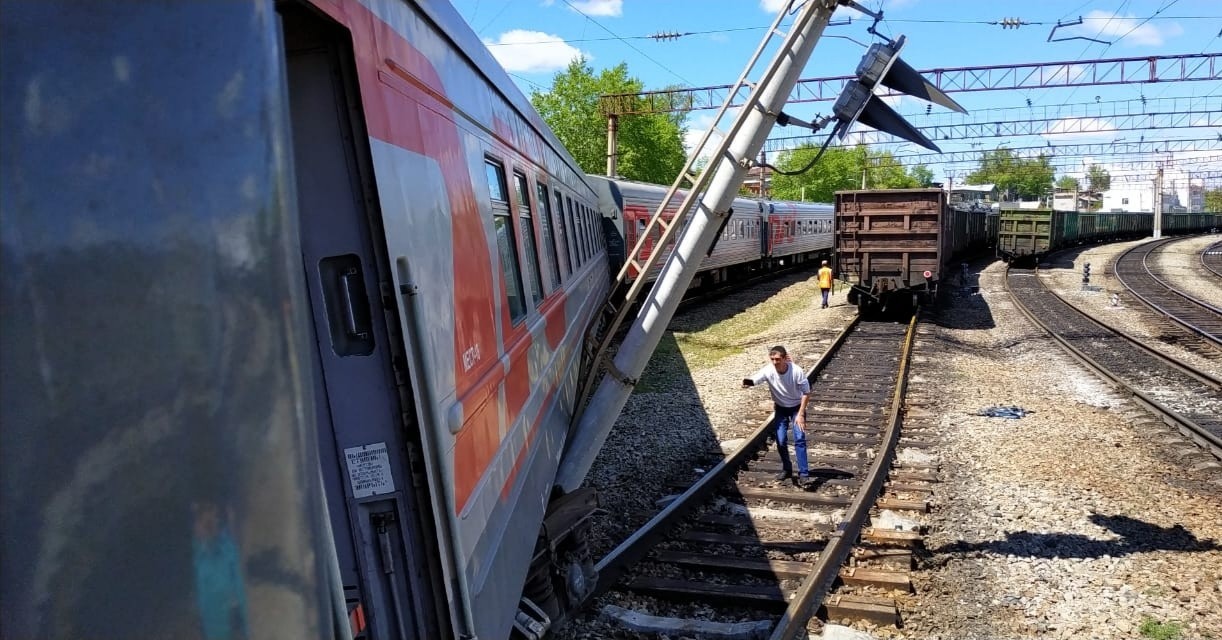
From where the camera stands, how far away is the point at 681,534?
6359 mm

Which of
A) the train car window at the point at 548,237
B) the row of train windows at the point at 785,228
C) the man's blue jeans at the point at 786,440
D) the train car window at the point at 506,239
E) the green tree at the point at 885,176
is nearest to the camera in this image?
the train car window at the point at 506,239

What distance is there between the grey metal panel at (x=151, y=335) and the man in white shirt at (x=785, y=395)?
21.6ft

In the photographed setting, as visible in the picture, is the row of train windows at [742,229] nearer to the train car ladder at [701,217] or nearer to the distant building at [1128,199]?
the train car ladder at [701,217]

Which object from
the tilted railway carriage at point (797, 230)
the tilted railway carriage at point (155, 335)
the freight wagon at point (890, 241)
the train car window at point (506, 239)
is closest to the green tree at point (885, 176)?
the tilted railway carriage at point (797, 230)

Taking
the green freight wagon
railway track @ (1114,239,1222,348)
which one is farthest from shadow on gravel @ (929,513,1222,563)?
the green freight wagon

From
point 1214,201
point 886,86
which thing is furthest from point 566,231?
point 1214,201

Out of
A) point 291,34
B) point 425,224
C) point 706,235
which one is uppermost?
point 291,34

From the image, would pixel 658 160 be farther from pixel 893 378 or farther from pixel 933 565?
pixel 933 565

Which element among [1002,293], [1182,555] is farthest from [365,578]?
[1002,293]

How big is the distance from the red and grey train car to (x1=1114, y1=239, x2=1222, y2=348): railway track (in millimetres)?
9918

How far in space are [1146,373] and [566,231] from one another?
390 inches

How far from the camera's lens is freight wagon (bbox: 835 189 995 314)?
59.2ft

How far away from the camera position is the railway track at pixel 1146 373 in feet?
30.8

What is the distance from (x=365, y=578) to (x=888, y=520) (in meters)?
5.26
